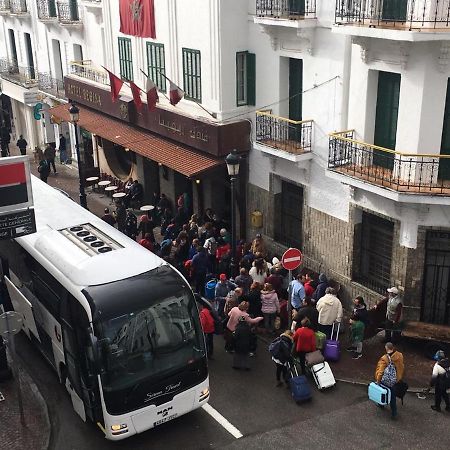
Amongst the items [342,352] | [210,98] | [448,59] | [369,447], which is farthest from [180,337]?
[210,98]

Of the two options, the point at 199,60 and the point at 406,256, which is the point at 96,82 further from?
the point at 406,256

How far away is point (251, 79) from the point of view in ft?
65.0

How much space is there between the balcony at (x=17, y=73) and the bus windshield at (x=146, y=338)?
87.5 ft

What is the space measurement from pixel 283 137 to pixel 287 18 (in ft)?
11.2

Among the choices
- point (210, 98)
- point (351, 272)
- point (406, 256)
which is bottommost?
point (351, 272)

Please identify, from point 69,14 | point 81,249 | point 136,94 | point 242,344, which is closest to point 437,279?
point 242,344

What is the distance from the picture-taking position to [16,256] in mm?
16000

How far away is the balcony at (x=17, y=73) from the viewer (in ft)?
119

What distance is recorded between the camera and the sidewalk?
12.8 meters

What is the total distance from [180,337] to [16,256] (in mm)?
5849

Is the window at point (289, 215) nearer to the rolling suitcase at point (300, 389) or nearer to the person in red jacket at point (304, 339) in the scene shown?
the person in red jacket at point (304, 339)

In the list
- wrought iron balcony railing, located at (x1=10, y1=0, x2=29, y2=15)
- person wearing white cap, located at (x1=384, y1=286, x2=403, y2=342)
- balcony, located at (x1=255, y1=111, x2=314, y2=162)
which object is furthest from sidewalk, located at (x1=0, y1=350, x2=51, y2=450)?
wrought iron balcony railing, located at (x1=10, y1=0, x2=29, y2=15)

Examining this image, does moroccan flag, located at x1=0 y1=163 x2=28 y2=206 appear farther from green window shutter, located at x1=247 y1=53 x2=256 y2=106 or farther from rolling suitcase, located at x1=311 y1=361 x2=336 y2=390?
green window shutter, located at x1=247 y1=53 x2=256 y2=106

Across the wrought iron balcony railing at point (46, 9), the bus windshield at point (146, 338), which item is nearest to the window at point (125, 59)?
the wrought iron balcony railing at point (46, 9)
